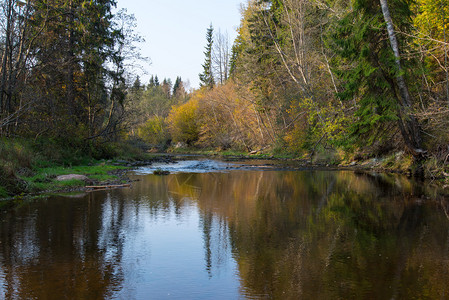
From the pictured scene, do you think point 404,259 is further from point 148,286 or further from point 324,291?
point 148,286

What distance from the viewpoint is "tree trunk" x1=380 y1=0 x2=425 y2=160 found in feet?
57.2

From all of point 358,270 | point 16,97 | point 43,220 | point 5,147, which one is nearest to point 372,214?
point 358,270

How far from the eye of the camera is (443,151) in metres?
17.5

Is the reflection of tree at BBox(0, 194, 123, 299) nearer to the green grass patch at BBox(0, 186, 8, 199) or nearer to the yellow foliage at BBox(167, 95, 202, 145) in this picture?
the green grass patch at BBox(0, 186, 8, 199)

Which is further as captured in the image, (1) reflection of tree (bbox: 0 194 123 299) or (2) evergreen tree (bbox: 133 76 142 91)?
(2) evergreen tree (bbox: 133 76 142 91)

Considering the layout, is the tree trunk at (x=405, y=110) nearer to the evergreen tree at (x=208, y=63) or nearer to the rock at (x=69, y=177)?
the rock at (x=69, y=177)

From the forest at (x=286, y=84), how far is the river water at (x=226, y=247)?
4855mm

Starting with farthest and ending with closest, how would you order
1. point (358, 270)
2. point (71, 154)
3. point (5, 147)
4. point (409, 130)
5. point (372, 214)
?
point (71, 154)
point (409, 130)
point (5, 147)
point (372, 214)
point (358, 270)

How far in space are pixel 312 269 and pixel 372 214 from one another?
5.34 m

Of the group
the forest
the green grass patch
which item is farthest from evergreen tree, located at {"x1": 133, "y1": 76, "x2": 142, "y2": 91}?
the green grass patch

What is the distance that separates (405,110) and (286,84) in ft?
65.4

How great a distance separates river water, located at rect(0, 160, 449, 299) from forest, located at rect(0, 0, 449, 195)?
4.85 metres

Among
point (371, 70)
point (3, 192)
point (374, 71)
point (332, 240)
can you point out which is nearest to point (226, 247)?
point (332, 240)

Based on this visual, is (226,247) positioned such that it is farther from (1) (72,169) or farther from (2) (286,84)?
(2) (286,84)
